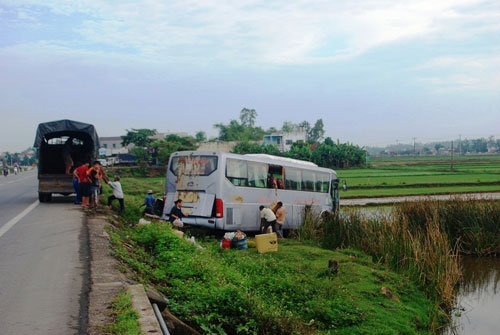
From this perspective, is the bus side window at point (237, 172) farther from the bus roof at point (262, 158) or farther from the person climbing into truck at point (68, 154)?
the person climbing into truck at point (68, 154)

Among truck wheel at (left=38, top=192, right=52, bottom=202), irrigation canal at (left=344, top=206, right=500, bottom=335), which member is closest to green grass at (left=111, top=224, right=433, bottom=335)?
irrigation canal at (left=344, top=206, right=500, bottom=335)

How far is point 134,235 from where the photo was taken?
41.9 ft

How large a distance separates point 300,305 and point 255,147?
59990 mm

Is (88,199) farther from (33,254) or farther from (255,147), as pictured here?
(255,147)

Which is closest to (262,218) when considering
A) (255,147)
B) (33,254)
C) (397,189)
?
(33,254)

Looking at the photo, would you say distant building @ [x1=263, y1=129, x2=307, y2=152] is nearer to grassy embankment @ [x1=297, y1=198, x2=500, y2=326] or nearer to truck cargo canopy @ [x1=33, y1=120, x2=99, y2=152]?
truck cargo canopy @ [x1=33, y1=120, x2=99, y2=152]

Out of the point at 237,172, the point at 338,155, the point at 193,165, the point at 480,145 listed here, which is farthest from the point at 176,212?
the point at 480,145

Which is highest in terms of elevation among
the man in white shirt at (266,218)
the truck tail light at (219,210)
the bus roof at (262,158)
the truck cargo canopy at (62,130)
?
the truck cargo canopy at (62,130)

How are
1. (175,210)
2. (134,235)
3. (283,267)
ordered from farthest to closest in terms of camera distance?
(175,210), (134,235), (283,267)

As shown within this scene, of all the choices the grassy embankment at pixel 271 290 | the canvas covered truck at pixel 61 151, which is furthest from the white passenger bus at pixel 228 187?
the canvas covered truck at pixel 61 151

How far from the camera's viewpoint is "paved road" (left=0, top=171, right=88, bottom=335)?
229 inches

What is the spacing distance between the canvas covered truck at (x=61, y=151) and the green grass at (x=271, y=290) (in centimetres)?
664

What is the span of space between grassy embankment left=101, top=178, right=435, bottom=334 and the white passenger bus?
223 centimetres

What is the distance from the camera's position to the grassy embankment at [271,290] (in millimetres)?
7688
